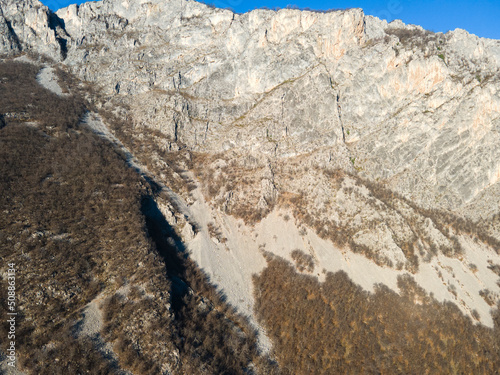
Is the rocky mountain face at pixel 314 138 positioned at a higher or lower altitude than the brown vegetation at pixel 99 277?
higher

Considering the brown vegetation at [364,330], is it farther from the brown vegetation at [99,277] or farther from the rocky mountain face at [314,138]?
the brown vegetation at [99,277]

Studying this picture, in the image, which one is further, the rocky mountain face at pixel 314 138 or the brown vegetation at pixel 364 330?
the rocky mountain face at pixel 314 138

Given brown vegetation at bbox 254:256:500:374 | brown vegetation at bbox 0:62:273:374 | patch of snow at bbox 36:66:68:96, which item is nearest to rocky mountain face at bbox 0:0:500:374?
→ brown vegetation at bbox 254:256:500:374

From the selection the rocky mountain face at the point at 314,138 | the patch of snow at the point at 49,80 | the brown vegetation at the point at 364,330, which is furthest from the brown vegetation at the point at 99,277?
the patch of snow at the point at 49,80

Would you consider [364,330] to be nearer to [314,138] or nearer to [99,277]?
[99,277]

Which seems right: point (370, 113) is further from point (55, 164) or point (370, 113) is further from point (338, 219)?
point (55, 164)

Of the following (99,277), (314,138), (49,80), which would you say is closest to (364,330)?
(99,277)

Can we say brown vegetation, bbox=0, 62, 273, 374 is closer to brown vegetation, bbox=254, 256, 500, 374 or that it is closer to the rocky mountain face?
the rocky mountain face

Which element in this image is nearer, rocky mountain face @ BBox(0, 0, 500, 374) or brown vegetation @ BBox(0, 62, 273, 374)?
brown vegetation @ BBox(0, 62, 273, 374)

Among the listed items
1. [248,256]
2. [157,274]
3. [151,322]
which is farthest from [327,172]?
[151,322]
